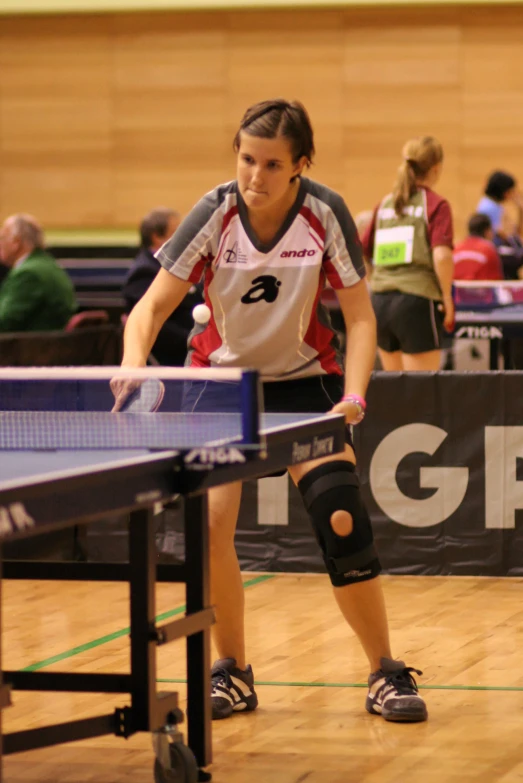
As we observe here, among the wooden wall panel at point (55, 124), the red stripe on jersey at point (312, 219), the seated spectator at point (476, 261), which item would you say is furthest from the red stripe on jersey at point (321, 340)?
the wooden wall panel at point (55, 124)

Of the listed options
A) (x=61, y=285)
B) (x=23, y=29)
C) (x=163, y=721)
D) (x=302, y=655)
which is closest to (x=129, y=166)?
(x=23, y=29)

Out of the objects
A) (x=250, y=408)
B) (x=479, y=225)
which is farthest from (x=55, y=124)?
(x=250, y=408)

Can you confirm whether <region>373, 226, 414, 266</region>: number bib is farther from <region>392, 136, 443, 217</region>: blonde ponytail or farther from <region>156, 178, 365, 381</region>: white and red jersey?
<region>156, 178, 365, 381</region>: white and red jersey

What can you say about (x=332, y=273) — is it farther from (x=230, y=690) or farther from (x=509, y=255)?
(x=509, y=255)

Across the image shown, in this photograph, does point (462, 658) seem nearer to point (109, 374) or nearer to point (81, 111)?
point (109, 374)

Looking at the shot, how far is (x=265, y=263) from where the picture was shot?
310 cm

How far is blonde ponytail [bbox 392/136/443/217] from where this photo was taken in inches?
242

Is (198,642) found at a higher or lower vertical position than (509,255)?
lower

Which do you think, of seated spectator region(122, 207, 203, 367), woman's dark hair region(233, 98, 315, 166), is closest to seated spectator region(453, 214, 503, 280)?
seated spectator region(122, 207, 203, 367)

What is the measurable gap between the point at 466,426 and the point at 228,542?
1964 millimetres

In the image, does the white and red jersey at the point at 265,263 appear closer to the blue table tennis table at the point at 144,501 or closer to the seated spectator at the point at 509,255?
the blue table tennis table at the point at 144,501

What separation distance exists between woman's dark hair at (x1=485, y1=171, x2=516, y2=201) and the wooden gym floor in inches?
218

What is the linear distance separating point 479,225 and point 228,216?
599cm

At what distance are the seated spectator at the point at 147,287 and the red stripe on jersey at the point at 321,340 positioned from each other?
4.02 metres
